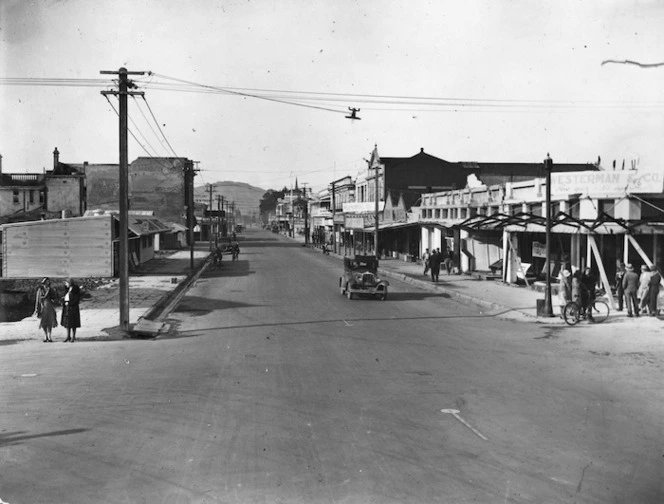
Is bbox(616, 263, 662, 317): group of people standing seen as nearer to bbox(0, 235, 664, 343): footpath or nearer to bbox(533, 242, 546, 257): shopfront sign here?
bbox(0, 235, 664, 343): footpath

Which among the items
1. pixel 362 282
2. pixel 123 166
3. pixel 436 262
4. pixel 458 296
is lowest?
pixel 458 296

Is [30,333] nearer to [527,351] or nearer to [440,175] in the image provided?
[527,351]

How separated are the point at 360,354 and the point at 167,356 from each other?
4.22 metres

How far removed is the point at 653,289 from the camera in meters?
19.5

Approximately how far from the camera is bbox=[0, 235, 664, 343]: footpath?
18328 millimetres

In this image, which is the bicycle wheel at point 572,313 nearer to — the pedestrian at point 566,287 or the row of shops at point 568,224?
the pedestrian at point 566,287

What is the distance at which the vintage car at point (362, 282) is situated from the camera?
26156 millimetres

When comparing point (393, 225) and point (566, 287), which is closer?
point (566, 287)

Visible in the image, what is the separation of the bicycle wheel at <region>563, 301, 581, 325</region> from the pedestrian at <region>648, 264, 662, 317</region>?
2.30 meters

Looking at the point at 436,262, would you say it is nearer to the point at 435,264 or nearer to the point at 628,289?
the point at 435,264

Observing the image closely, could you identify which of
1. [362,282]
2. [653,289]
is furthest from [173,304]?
[653,289]

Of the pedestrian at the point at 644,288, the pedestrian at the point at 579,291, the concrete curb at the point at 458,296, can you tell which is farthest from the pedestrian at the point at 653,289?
the concrete curb at the point at 458,296

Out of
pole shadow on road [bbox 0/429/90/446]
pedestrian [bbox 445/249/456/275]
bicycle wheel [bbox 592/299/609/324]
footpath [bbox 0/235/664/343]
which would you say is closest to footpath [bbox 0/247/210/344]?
footpath [bbox 0/235/664/343]

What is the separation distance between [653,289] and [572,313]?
2.55m
